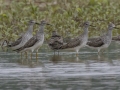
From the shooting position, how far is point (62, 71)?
53.1 feet

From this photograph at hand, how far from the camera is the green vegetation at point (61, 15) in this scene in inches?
1034

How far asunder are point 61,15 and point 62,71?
11988 mm

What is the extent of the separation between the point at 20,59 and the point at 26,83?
191 inches

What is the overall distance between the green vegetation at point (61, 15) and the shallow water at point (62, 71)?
5.15m

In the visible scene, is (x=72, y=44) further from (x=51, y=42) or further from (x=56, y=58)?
(x=56, y=58)

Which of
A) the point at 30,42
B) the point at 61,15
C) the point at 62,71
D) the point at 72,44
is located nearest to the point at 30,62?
the point at 30,42

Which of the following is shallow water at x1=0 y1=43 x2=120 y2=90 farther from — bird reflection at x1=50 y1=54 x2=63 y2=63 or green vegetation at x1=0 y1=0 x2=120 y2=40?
green vegetation at x1=0 y1=0 x2=120 y2=40

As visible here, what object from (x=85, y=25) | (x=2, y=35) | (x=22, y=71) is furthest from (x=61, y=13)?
(x=22, y=71)

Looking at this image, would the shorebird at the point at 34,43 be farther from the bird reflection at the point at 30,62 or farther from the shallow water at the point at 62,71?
the bird reflection at the point at 30,62

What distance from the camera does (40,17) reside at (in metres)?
28.1

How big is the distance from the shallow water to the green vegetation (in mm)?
5148

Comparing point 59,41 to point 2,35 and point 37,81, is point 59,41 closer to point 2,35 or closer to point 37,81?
point 2,35

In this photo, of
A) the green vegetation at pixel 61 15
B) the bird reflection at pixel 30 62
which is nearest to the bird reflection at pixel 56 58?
the bird reflection at pixel 30 62

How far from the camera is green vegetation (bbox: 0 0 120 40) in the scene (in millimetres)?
26275
